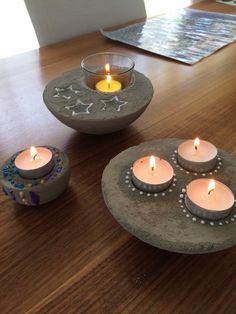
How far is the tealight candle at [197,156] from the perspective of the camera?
48 cm

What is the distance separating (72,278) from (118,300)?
0.23ft

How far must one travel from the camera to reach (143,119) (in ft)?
2.40

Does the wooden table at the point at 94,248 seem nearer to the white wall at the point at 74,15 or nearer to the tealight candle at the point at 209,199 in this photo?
the tealight candle at the point at 209,199

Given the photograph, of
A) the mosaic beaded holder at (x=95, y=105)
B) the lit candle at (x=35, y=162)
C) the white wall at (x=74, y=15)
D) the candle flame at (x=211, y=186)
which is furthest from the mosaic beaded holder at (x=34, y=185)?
the white wall at (x=74, y=15)

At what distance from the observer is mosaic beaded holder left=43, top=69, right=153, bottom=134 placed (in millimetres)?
588

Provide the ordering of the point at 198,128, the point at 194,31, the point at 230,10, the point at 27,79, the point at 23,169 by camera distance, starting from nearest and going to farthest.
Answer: the point at 23,169, the point at 198,128, the point at 27,79, the point at 194,31, the point at 230,10

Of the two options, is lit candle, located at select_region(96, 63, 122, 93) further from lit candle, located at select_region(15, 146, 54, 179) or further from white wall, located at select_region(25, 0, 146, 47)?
white wall, located at select_region(25, 0, 146, 47)

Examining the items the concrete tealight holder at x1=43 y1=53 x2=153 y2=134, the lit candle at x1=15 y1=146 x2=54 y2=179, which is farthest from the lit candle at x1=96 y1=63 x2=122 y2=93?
the lit candle at x1=15 y1=146 x2=54 y2=179

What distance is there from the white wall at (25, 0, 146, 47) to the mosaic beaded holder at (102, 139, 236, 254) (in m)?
0.83

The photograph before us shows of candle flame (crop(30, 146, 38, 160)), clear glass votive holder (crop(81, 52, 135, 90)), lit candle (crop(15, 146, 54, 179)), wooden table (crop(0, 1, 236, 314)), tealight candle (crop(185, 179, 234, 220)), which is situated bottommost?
wooden table (crop(0, 1, 236, 314))

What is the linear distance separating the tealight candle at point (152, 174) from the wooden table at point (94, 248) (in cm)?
9

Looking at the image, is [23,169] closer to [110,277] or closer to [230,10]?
[110,277]

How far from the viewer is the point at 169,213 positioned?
412 mm

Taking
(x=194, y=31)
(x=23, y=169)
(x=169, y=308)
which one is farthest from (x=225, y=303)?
(x=194, y=31)
